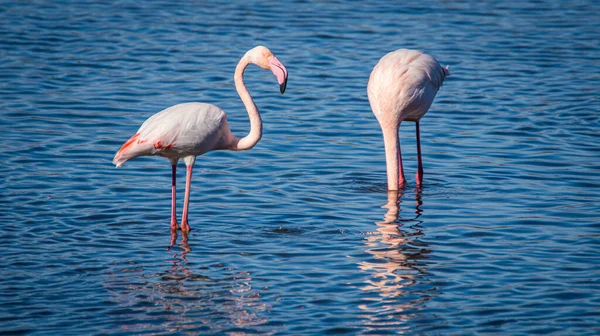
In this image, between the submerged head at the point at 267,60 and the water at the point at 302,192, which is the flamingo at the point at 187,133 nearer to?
the submerged head at the point at 267,60

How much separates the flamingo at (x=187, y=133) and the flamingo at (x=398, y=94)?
160 centimetres

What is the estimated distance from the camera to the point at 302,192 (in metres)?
9.01

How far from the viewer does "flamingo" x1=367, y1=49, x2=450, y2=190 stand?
902cm

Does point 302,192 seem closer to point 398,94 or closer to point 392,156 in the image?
point 392,156

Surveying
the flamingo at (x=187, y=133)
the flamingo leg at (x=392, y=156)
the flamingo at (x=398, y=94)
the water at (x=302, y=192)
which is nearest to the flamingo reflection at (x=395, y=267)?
the water at (x=302, y=192)

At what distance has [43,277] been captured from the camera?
6.65 m

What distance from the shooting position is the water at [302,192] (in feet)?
20.4

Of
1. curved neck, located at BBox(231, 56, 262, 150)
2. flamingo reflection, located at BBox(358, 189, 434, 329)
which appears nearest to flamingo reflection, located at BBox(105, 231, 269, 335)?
flamingo reflection, located at BBox(358, 189, 434, 329)

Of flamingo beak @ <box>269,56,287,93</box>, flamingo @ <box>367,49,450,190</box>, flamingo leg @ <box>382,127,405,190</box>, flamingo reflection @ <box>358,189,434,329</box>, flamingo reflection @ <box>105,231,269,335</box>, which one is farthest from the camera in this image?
flamingo @ <box>367,49,450,190</box>

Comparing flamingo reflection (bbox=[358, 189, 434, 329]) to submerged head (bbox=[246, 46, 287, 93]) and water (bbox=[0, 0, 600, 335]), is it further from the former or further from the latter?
submerged head (bbox=[246, 46, 287, 93])

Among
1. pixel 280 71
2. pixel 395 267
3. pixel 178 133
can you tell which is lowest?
pixel 395 267

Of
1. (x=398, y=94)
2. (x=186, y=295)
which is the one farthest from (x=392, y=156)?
(x=186, y=295)

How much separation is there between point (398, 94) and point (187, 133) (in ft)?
8.12

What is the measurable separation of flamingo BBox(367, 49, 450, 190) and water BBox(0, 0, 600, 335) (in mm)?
372
